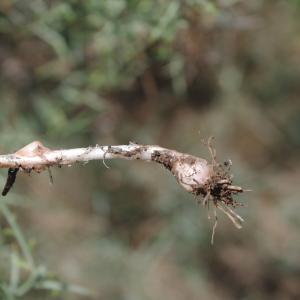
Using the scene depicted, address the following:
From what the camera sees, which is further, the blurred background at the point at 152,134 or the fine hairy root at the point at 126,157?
the blurred background at the point at 152,134

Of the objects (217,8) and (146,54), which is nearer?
(217,8)

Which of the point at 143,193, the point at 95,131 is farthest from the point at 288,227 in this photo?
the point at 95,131

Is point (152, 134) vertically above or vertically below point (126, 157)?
above

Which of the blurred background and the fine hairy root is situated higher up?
the blurred background

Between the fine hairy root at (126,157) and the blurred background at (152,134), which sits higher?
Answer: the blurred background at (152,134)

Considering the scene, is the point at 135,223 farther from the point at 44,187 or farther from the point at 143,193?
the point at 44,187

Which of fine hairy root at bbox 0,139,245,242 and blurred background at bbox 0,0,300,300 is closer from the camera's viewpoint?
fine hairy root at bbox 0,139,245,242

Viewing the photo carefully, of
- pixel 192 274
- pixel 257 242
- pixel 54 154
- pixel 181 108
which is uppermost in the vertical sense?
pixel 181 108

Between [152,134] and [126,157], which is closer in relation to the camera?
[126,157]
